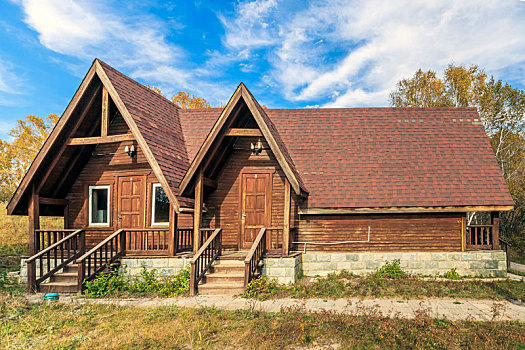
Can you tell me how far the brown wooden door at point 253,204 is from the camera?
1244 cm

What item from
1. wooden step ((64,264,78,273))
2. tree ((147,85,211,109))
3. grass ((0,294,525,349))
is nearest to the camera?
grass ((0,294,525,349))

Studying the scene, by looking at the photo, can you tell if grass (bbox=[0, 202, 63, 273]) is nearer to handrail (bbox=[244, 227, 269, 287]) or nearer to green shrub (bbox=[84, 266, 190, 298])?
green shrub (bbox=[84, 266, 190, 298])

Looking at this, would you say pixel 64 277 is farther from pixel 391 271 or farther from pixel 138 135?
pixel 391 271

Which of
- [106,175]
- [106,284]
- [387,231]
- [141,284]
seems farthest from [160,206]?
[387,231]

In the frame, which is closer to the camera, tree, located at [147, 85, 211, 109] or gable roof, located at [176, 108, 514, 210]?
gable roof, located at [176, 108, 514, 210]

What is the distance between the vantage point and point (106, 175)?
42.4ft

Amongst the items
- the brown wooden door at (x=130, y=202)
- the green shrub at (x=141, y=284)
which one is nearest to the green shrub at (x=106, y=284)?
the green shrub at (x=141, y=284)

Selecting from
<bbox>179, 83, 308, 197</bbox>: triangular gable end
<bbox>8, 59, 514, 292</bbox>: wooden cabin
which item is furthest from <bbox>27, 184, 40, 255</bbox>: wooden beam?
<bbox>179, 83, 308, 197</bbox>: triangular gable end

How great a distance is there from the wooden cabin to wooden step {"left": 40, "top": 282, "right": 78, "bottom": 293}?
466 mm

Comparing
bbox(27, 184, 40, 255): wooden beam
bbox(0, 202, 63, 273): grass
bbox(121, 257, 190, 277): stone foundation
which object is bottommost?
bbox(0, 202, 63, 273): grass

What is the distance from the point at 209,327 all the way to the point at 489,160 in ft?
40.0

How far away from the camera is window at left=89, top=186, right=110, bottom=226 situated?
12.9m

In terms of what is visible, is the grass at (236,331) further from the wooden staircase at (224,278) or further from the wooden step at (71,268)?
the wooden step at (71,268)

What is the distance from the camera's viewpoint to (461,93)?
98.3ft
